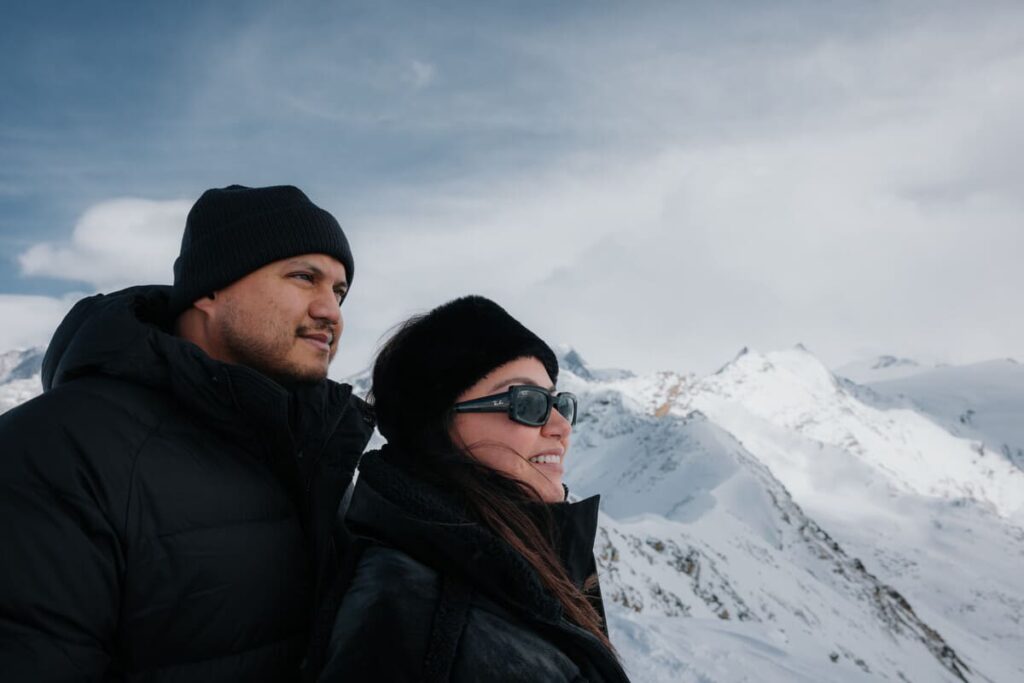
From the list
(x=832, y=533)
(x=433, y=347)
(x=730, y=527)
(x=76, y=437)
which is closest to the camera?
(x=76, y=437)

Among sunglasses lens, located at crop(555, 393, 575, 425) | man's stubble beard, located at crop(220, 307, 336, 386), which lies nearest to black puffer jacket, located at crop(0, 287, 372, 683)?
man's stubble beard, located at crop(220, 307, 336, 386)

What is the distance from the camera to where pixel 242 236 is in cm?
330

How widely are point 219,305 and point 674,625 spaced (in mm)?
11427

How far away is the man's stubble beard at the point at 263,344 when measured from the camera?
3.13 m

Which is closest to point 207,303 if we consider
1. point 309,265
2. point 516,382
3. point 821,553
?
point 309,265

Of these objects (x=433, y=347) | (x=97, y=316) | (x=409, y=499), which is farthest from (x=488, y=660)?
(x=97, y=316)

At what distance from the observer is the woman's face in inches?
115

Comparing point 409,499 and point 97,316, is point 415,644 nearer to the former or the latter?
point 409,499

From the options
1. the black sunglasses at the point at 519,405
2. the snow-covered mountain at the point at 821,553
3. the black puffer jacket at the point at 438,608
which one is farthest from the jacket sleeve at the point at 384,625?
the snow-covered mountain at the point at 821,553

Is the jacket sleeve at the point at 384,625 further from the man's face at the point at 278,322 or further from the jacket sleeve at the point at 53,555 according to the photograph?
the man's face at the point at 278,322

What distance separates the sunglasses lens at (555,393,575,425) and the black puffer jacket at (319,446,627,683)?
1011 mm

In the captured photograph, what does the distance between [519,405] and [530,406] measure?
59 millimetres

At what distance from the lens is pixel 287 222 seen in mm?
3412

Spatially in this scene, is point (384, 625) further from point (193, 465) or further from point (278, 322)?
point (278, 322)
